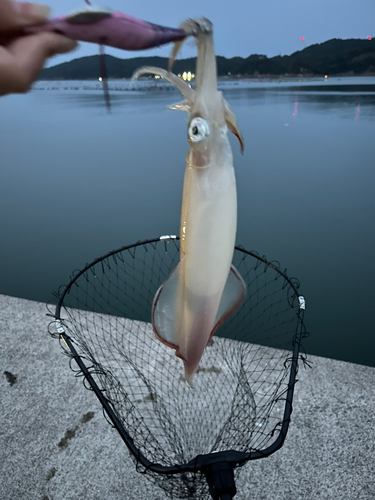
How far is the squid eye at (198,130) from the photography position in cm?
57

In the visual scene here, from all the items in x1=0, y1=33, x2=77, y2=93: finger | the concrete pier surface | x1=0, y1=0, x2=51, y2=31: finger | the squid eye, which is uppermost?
x1=0, y1=0, x2=51, y2=31: finger

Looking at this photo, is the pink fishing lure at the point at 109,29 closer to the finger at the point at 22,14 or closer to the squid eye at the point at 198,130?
the finger at the point at 22,14

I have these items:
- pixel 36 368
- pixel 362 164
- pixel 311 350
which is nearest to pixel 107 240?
pixel 36 368

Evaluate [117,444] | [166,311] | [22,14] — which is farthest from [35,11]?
[117,444]

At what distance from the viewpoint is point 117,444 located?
3.51ft

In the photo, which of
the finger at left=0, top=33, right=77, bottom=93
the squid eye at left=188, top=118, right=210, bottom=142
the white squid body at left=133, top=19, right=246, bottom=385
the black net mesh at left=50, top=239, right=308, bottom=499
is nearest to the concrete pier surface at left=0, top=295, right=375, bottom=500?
the black net mesh at left=50, top=239, right=308, bottom=499

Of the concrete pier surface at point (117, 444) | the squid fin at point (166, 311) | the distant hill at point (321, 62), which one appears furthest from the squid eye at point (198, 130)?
the distant hill at point (321, 62)

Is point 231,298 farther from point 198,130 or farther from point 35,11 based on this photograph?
point 35,11

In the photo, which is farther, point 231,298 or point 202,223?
point 231,298

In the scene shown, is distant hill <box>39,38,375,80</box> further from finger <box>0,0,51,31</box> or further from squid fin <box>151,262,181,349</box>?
finger <box>0,0,51,31</box>

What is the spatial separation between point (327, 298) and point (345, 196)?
2.62ft

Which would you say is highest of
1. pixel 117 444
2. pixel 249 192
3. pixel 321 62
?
pixel 321 62

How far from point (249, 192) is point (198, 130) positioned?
203 cm

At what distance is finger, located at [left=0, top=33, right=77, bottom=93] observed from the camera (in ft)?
0.84
